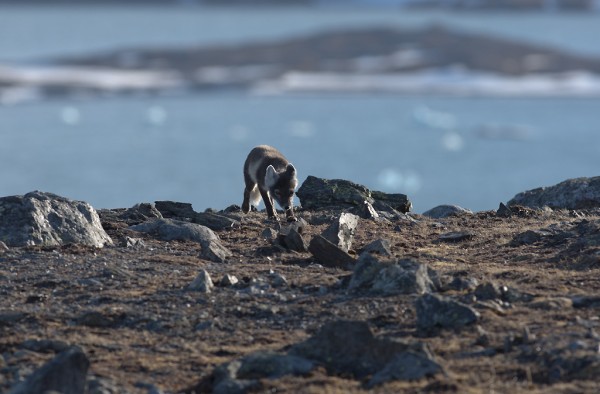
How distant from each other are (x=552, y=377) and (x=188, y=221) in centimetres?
743

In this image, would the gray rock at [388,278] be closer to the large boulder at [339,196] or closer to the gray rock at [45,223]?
the gray rock at [45,223]

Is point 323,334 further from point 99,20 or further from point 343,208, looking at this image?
point 99,20

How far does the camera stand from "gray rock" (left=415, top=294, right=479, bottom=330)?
1114 centimetres

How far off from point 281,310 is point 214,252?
97.2 inches

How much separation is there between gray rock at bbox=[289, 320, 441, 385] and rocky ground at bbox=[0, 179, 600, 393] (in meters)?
0.01

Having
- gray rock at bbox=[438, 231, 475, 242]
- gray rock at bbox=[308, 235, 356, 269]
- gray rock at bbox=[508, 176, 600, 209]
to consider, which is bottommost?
gray rock at bbox=[308, 235, 356, 269]

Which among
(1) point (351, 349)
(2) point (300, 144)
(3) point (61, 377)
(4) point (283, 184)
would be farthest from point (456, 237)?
(2) point (300, 144)

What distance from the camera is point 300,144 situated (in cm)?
8869

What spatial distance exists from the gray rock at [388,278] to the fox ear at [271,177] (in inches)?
203

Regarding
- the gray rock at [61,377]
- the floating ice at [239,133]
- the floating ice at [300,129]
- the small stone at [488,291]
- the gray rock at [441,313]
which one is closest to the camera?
the gray rock at [61,377]

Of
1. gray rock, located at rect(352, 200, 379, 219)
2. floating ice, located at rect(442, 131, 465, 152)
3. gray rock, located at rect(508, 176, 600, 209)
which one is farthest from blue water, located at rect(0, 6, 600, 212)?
gray rock, located at rect(352, 200, 379, 219)

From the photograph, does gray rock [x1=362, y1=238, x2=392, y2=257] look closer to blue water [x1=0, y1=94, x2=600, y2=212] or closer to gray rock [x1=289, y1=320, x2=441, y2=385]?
gray rock [x1=289, y1=320, x2=441, y2=385]

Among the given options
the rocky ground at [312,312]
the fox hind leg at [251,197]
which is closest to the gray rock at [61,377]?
the rocky ground at [312,312]

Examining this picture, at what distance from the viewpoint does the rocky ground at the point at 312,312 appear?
10016mm
